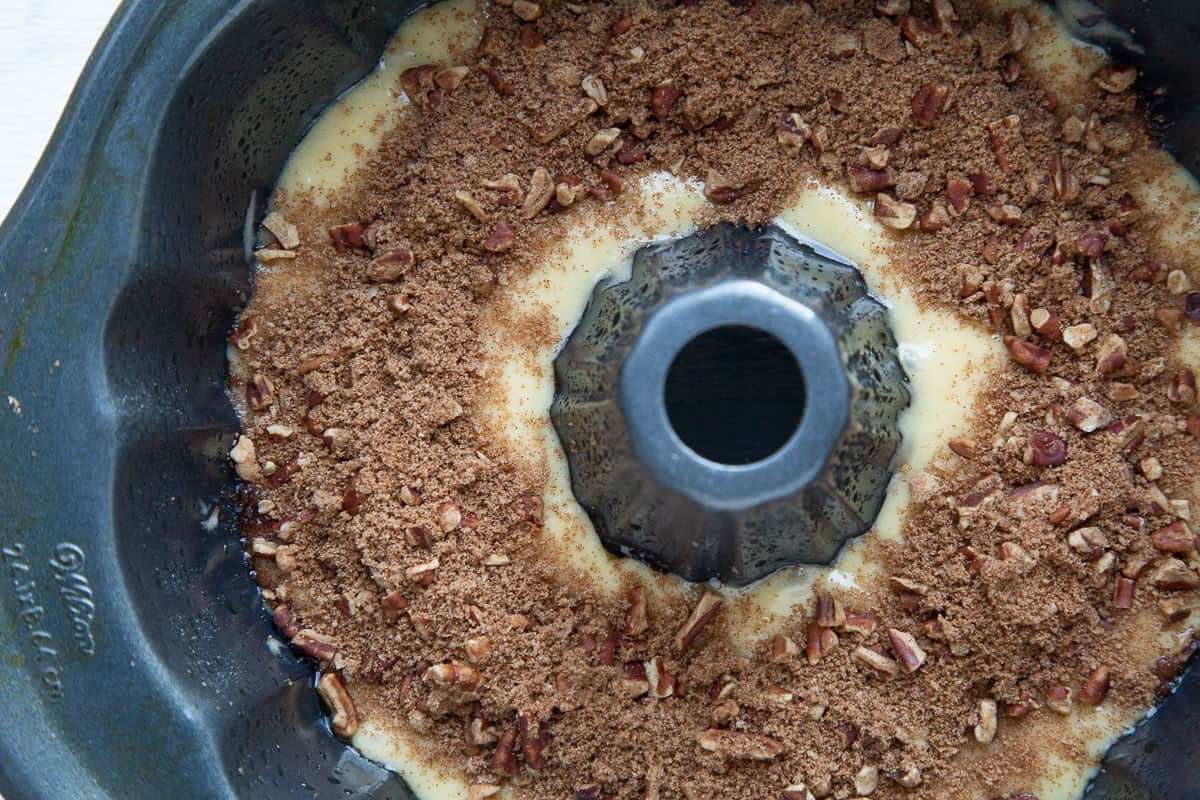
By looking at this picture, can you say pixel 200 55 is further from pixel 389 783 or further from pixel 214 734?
pixel 389 783

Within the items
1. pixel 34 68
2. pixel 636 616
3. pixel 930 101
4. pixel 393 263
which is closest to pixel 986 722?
pixel 636 616

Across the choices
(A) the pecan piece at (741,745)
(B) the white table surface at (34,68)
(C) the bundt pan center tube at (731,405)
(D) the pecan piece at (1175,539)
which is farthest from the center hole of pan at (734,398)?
(B) the white table surface at (34,68)

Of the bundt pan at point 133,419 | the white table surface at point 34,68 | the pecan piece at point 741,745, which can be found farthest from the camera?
the white table surface at point 34,68

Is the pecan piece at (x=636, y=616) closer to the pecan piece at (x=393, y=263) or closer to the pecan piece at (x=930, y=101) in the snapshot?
the pecan piece at (x=393, y=263)

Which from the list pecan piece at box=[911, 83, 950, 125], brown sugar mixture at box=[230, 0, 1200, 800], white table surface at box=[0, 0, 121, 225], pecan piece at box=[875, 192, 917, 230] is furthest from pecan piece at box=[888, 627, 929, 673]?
white table surface at box=[0, 0, 121, 225]

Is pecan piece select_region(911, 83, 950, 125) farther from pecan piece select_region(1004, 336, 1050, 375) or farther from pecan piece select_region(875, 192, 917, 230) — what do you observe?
pecan piece select_region(1004, 336, 1050, 375)

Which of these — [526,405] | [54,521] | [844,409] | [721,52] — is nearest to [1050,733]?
[844,409]
